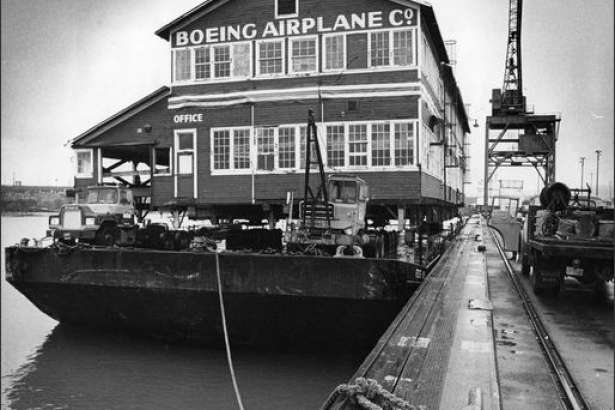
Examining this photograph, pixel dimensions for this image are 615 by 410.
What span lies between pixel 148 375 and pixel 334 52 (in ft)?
43.3

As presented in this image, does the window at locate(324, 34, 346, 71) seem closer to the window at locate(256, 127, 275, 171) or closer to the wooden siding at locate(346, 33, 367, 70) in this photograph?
the wooden siding at locate(346, 33, 367, 70)

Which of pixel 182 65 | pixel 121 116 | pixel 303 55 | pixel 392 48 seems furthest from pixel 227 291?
pixel 121 116

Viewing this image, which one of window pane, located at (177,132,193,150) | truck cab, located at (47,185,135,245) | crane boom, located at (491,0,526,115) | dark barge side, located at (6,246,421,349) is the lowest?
dark barge side, located at (6,246,421,349)

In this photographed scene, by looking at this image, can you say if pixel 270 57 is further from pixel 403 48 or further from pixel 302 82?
pixel 403 48

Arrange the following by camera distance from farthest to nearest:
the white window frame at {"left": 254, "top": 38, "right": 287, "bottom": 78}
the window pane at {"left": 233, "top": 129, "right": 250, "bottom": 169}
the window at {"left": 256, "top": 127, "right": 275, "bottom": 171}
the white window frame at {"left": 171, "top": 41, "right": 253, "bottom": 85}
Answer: the window pane at {"left": 233, "top": 129, "right": 250, "bottom": 169}
the white window frame at {"left": 171, "top": 41, "right": 253, "bottom": 85}
the window at {"left": 256, "top": 127, "right": 275, "bottom": 171}
the white window frame at {"left": 254, "top": 38, "right": 287, "bottom": 78}

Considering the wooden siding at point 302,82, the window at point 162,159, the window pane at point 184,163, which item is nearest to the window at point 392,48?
the wooden siding at point 302,82

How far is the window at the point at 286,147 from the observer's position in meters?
20.7

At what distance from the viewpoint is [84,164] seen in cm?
2477

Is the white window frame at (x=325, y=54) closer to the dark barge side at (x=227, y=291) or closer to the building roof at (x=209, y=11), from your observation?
the building roof at (x=209, y=11)

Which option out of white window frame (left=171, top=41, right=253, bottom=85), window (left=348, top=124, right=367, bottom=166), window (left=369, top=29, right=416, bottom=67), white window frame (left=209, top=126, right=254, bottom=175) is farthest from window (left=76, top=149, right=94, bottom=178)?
window (left=369, top=29, right=416, bottom=67)

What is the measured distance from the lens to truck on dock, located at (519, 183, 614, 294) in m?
10.3

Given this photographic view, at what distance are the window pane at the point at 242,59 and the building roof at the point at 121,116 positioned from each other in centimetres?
334

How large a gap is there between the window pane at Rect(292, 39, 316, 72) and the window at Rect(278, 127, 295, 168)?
94.0 inches

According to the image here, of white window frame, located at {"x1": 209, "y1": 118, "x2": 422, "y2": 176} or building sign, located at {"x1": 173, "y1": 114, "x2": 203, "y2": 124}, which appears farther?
building sign, located at {"x1": 173, "y1": 114, "x2": 203, "y2": 124}
